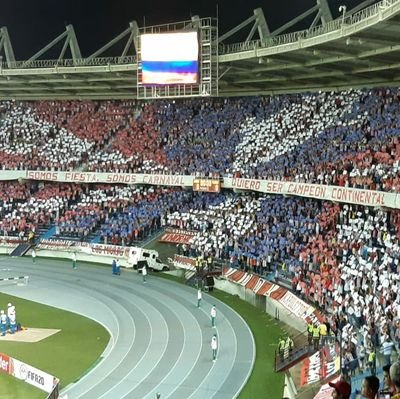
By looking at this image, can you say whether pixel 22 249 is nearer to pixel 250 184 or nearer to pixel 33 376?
pixel 250 184

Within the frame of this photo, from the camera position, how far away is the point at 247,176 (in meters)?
36.5

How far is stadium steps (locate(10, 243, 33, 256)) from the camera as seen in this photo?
42.1 metres

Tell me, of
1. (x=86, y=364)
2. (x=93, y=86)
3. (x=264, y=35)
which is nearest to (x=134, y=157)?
(x=93, y=86)

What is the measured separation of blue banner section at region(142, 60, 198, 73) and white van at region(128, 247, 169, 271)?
34.0 feet

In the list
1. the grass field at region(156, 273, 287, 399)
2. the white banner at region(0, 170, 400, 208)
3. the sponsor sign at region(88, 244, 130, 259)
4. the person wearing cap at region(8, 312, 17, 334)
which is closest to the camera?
the grass field at region(156, 273, 287, 399)

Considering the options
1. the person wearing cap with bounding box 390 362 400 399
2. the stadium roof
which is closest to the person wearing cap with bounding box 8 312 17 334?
the stadium roof

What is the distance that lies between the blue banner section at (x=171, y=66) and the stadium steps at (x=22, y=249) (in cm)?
1448

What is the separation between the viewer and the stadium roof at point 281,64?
1008 inches

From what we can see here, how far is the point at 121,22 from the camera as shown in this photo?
44906mm

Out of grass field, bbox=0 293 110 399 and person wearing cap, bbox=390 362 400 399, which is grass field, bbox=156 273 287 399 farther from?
person wearing cap, bbox=390 362 400 399

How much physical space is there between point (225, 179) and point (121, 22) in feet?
49.8

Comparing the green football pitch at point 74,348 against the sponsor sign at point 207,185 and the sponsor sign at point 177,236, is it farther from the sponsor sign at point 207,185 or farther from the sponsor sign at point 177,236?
the sponsor sign at point 207,185

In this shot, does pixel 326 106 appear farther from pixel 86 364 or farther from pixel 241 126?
pixel 86 364

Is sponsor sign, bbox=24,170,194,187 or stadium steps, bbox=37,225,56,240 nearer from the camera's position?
sponsor sign, bbox=24,170,194,187
